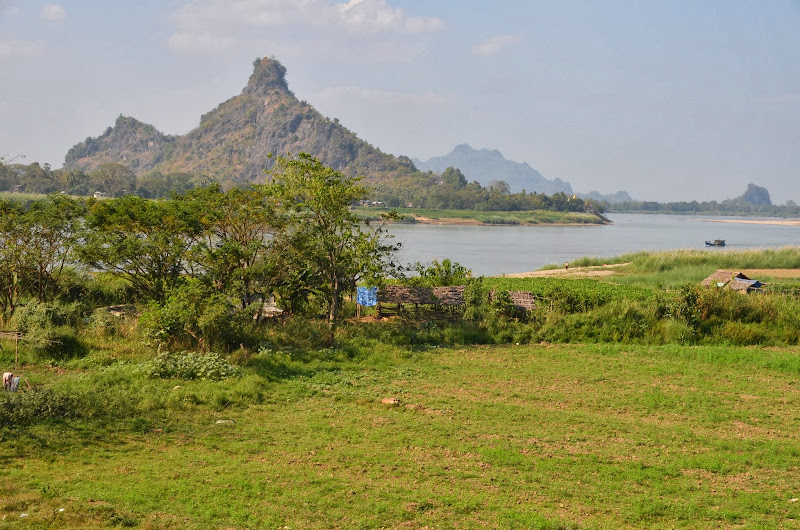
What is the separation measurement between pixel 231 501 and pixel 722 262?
32467mm

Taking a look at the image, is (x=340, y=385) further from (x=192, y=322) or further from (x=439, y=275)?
(x=439, y=275)

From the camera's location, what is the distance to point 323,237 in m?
15.8

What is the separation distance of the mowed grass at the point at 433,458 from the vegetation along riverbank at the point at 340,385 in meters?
0.04

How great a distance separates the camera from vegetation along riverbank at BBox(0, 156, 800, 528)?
659cm

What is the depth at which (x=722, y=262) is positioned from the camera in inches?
1315

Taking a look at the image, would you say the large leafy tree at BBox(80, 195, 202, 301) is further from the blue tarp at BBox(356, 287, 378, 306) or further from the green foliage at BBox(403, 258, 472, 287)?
the green foliage at BBox(403, 258, 472, 287)

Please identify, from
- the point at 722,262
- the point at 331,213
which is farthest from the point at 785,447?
the point at 722,262

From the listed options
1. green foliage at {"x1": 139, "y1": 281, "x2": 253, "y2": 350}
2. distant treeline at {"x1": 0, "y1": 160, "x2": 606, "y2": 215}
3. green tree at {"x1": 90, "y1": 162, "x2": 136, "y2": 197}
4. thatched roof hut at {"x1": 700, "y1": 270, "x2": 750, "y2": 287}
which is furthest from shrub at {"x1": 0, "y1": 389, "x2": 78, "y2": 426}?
green tree at {"x1": 90, "y1": 162, "x2": 136, "y2": 197}

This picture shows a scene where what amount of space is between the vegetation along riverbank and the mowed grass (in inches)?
1.4

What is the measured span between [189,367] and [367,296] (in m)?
6.25

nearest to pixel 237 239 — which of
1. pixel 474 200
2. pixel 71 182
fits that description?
pixel 71 182

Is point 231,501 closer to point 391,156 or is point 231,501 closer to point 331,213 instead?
point 331,213

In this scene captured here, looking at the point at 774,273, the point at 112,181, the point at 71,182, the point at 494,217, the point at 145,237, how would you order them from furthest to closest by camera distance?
the point at 494,217, the point at 112,181, the point at 71,182, the point at 774,273, the point at 145,237

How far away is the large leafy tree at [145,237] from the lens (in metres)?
15.4
